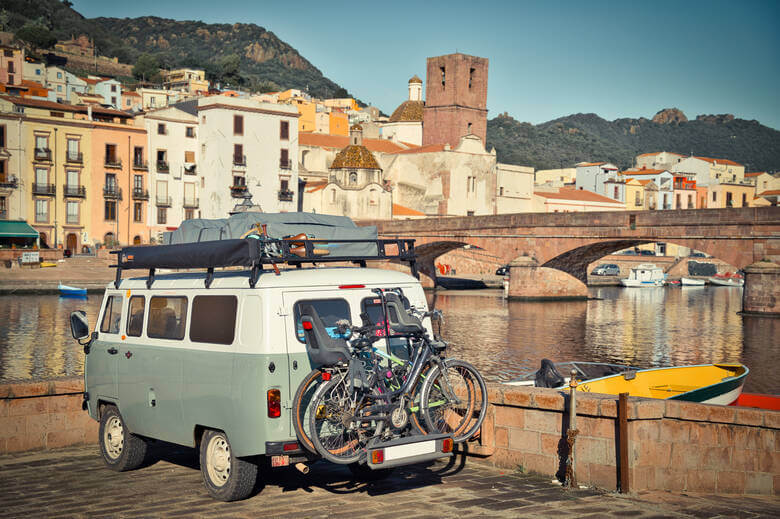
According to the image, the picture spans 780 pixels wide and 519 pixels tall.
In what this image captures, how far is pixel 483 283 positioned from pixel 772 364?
42873 mm

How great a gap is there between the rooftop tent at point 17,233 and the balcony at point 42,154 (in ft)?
15.9

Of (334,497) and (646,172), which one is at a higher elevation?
(646,172)

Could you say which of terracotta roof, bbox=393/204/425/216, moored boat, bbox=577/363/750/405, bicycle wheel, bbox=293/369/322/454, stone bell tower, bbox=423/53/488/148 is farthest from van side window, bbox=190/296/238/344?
stone bell tower, bbox=423/53/488/148

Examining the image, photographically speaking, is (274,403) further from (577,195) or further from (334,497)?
(577,195)

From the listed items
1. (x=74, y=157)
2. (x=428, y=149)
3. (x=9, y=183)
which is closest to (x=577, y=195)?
Answer: (x=428, y=149)

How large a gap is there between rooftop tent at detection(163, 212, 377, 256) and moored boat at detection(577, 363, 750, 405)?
13.9ft

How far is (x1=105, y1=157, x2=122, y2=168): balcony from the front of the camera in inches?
2552

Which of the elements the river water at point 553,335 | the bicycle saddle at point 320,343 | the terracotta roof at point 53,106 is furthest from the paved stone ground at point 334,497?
the terracotta roof at point 53,106

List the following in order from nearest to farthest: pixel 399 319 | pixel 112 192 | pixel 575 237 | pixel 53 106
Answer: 1. pixel 399 319
2. pixel 575 237
3. pixel 53 106
4. pixel 112 192

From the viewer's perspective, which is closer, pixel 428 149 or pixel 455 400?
pixel 455 400

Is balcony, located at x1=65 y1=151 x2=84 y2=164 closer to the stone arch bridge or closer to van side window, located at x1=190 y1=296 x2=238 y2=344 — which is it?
the stone arch bridge

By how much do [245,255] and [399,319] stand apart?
1524 mm

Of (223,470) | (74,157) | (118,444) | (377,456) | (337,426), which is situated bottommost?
(118,444)

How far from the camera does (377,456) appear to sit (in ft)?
23.7
